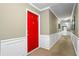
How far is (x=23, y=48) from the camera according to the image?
3.08m

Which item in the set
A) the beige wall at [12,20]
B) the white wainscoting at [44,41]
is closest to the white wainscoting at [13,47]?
the beige wall at [12,20]

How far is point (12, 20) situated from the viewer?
250 centimetres

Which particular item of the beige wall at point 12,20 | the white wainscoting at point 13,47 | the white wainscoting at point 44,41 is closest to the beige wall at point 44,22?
the white wainscoting at point 44,41

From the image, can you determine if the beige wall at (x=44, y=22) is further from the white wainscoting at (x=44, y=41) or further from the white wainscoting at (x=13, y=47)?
the white wainscoting at (x=13, y=47)

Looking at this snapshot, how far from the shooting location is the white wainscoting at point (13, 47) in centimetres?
219

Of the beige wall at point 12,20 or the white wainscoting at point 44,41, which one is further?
the white wainscoting at point 44,41

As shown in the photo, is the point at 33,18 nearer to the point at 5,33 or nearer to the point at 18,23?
the point at 18,23

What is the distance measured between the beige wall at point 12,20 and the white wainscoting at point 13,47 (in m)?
0.13

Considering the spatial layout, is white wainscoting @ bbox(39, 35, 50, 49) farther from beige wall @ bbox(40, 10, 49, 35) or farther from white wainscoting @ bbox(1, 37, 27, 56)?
white wainscoting @ bbox(1, 37, 27, 56)

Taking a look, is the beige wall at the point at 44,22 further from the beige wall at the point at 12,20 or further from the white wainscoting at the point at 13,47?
the white wainscoting at the point at 13,47

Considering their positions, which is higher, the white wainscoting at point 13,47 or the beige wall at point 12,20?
the beige wall at point 12,20

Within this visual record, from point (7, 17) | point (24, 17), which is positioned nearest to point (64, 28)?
point (24, 17)

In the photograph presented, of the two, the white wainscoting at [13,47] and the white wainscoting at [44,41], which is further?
the white wainscoting at [44,41]

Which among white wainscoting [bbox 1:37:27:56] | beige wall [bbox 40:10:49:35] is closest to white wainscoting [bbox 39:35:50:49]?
beige wall [bbox 40:10:49:35]
